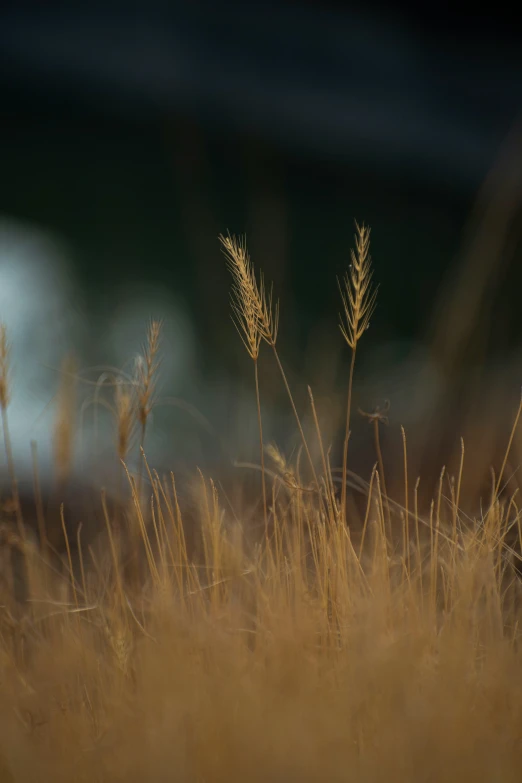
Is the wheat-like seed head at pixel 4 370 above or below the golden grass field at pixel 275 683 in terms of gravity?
above

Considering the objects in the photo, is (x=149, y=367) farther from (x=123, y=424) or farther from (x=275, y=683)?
(x=275, y=683)

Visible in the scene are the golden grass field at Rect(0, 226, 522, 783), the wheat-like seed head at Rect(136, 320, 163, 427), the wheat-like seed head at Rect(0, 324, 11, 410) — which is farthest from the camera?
the wheat-like seed head at Rect(0, 324, 11, 410)

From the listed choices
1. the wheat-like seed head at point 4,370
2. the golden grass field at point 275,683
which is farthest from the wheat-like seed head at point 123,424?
the wheat-like seed head at point 4,370

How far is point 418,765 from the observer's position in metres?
0.90

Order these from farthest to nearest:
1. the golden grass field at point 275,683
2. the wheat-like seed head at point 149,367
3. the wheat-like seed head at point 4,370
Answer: the wheat-like seed head at point 4,370
the wheat-like seed head at point 149,367
the golden grass field at point 275,683

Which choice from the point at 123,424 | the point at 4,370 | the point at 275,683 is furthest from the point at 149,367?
the point at 275,683

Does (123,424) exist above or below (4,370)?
A: below

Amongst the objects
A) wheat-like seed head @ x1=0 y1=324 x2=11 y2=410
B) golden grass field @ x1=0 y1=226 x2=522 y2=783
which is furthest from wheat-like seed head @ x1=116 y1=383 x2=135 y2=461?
wheat-like seed head @ x1=0 y1=324 x2=11 y2=410

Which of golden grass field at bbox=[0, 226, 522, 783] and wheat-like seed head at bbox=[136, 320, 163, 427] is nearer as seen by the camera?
golden grass field at bbox=[0, 226, 522, 783]

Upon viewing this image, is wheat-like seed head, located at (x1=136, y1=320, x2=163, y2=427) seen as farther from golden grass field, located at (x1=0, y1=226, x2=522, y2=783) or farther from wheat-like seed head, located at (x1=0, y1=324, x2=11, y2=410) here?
wheat-like seed head, located at (x1=0, y1=324, x2=11, y2=410)

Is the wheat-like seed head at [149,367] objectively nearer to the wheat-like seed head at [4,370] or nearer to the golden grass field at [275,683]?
the golden grass field at [275,683]

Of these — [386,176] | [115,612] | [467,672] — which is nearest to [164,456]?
[115,612]

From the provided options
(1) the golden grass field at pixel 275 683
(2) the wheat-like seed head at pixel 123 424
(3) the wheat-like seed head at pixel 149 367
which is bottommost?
(1) the golden grass field at pixel 275 683

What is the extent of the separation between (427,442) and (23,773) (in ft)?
7.80
